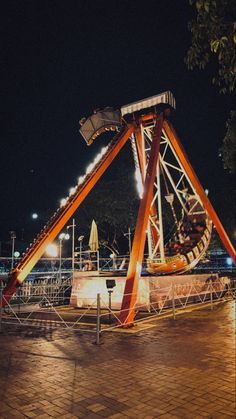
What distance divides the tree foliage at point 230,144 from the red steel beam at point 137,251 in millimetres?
2970

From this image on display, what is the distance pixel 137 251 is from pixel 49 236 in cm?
397

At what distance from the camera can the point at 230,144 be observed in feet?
48.2

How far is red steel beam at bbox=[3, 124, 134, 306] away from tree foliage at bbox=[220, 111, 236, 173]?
480 cm

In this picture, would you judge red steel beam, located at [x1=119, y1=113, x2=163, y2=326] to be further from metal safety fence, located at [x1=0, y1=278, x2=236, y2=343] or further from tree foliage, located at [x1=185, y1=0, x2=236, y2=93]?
tree foliage, located at [x1=185, y1=0, x2=236, y2=93]

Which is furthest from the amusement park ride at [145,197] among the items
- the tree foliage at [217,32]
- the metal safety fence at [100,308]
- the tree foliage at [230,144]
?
the tree foliage at [217,32]

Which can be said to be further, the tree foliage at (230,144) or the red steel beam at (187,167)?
the red steel beam at (187,167)

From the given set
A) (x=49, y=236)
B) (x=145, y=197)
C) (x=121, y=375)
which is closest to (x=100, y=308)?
(x=49, y=236)

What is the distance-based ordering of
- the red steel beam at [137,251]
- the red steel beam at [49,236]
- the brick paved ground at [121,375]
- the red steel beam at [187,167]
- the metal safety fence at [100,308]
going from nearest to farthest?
the brick paved ground at [121,375] → the red steel beam at [137,251] → the metal safety fence at [100,308] → the red steel beam at [49,236] → the red steel beam at [187,167]

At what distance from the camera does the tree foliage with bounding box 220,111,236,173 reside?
43.2 ft

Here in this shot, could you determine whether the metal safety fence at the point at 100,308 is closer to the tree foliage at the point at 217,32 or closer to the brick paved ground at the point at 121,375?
the brick paved ground at the point at 121,375

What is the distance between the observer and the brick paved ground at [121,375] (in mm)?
4777

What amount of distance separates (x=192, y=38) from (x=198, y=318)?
9.29m

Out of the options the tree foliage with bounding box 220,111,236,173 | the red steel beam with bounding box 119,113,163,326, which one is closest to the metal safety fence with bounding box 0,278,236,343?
the red steel beam with bounding box 119,113,163,326

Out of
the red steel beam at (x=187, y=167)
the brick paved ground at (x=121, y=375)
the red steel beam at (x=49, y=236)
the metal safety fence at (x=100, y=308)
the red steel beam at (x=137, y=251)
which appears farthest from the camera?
the red steel beam at (x=187, y=167)
